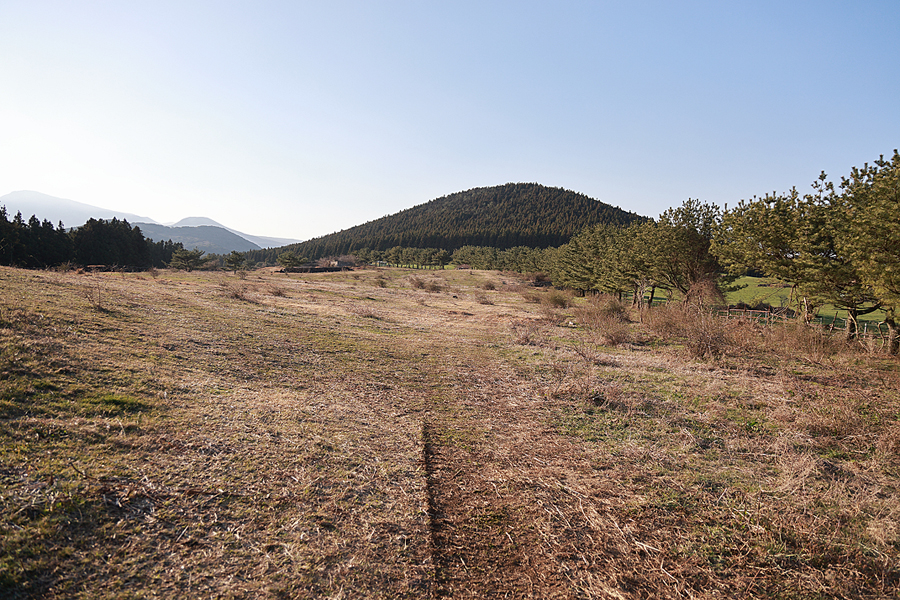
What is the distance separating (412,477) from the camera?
5562 millimetres

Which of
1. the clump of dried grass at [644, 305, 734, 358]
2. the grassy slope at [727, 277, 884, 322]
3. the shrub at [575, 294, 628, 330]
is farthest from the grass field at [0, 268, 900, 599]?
the grassy slope at [727, 277, 884, 322]

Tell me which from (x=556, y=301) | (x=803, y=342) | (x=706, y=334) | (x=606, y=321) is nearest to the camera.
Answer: (x=803, y=342)

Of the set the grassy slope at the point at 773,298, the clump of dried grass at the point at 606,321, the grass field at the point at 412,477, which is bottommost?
the grass field at the point at 412,477

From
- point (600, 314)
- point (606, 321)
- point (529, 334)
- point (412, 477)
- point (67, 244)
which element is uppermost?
point (67, 244)

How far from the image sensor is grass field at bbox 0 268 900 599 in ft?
11.8

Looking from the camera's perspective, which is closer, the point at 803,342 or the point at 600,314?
the point at 803,342

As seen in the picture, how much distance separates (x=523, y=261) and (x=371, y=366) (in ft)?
282

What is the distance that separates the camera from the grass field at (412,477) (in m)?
3.58

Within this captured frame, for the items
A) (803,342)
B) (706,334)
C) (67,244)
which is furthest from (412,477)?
(67,244)

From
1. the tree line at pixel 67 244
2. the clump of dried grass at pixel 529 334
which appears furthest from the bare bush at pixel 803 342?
the tree line at pixel 67 244

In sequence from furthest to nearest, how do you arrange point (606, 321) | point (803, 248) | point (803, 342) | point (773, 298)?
point (773, 298) < point (606, 321) < point (803, 248) < point (803, 342)

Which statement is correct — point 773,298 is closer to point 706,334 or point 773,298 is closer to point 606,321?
point 606,321

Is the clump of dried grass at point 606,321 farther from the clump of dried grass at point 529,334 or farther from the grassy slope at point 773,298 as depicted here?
the grassy slope at point 773,298

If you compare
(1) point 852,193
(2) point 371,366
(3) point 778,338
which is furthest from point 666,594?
(1) point 852,193
